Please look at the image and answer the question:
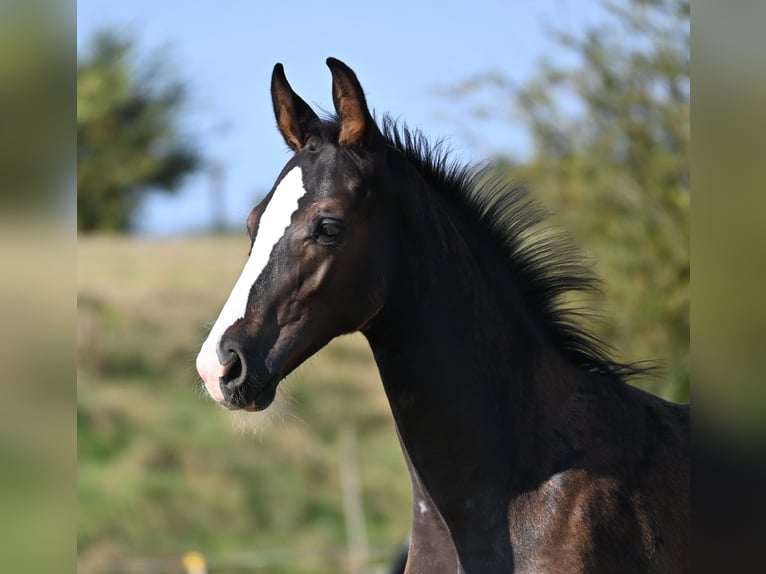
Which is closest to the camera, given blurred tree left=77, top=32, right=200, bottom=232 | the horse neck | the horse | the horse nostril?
the horse nostril

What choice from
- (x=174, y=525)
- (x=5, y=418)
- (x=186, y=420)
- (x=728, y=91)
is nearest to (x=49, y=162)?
(x=5, y=418)

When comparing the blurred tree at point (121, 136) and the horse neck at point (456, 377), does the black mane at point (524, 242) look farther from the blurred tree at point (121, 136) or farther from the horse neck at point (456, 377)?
the blurred tree at point (121, 136)

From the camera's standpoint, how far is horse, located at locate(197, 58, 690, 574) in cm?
309

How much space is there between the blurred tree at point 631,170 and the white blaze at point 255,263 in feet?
35.4

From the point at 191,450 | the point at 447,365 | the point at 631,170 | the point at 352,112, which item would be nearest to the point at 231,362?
the point at 447,365

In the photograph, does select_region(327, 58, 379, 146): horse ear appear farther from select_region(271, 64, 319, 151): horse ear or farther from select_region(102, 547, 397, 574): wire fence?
select_region(102, 547, 397, 574): wire fence

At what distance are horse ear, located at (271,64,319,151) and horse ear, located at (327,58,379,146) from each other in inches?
5.2

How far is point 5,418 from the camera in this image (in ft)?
4.99

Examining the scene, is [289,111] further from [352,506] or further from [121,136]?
[121,136]

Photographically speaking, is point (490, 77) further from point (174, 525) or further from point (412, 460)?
point (412, 460)

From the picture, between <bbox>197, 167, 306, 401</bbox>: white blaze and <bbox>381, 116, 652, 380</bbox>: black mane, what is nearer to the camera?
<bbox>197, 167, 306, 401</bbox>: white blaze

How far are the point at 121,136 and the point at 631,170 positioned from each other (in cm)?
2463

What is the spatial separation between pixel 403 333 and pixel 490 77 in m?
12.8

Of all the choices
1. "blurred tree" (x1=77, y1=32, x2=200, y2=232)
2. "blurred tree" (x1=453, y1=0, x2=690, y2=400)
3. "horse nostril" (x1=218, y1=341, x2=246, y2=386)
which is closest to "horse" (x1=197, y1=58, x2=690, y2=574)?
"horse nostril" (x1=218, y1=341, x2=246, y2=386)
